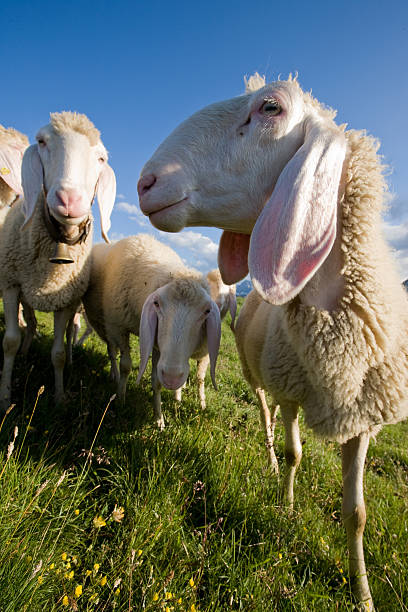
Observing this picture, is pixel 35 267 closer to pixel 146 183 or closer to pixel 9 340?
pixel 9 340

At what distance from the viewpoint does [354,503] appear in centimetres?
208

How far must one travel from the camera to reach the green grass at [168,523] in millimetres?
1447

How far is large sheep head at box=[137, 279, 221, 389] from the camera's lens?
286 centimetres

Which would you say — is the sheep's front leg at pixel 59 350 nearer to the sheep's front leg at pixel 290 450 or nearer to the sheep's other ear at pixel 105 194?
the sheep's other ear at pixel 105 194

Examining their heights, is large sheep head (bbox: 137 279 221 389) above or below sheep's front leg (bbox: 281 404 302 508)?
above

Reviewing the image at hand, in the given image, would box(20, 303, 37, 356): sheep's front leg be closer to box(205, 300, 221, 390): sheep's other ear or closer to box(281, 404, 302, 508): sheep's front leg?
box(205, 300, 221, 390): sheep's other ear

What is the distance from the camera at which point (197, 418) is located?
135 inches

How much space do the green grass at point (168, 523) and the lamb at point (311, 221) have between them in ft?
1.16

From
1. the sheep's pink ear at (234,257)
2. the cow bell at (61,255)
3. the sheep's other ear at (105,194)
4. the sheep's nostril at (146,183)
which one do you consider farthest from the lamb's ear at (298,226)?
the sheep's other ear at (105,194)

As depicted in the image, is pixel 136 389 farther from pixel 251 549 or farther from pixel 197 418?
pixel 251 549

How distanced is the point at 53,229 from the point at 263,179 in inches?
91.0

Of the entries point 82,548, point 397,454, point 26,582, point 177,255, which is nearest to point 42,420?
point 82,548

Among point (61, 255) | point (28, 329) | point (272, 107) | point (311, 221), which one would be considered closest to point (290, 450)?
point (311, 221)

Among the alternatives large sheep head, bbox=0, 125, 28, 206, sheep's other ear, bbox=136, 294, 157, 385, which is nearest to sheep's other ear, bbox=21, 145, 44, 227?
large sheep head, bbox=0, 125, 28, 206
